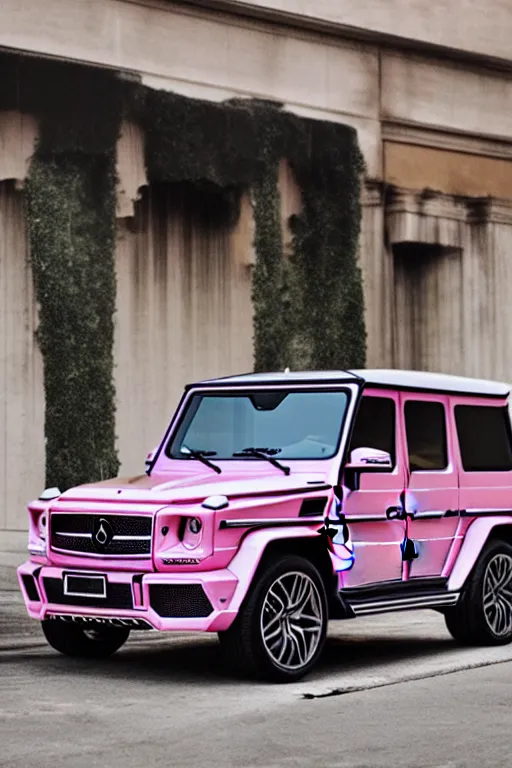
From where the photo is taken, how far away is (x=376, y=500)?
10.8 meters

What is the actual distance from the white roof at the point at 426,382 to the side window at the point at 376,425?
13 cm

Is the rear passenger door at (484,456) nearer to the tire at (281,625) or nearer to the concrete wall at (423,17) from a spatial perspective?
the tire at (281,625)

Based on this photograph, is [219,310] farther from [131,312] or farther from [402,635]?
[402,635]

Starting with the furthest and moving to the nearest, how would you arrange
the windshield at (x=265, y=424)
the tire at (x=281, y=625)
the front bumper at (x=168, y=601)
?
the windshield at (x=265, y=424)
the tire at (x=281, y=625)
the front bumper at (x=168, y=601)

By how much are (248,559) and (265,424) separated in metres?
1.55

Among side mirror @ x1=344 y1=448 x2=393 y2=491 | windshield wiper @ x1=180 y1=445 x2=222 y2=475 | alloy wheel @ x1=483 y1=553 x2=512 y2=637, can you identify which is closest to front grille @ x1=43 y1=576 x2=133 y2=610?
windshield wiper @ x1=180 y1=445 x2=222 y2=475

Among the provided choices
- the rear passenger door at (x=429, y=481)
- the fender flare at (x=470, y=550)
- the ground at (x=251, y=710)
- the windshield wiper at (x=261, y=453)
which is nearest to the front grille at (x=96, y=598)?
the ground at (x=251, y=710)

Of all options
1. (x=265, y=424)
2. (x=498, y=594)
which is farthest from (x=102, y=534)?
(x=498, y=594)

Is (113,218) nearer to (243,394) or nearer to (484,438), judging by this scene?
(484,438)

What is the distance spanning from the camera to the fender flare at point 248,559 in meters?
9.56

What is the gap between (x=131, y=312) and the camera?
2188 cm

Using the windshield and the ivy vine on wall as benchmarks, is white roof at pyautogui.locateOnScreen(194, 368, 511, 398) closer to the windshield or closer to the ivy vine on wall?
the windshield

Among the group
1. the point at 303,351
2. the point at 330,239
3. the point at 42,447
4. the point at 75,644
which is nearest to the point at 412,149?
the point at 330,239

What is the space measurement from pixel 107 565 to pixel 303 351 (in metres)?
14.2
